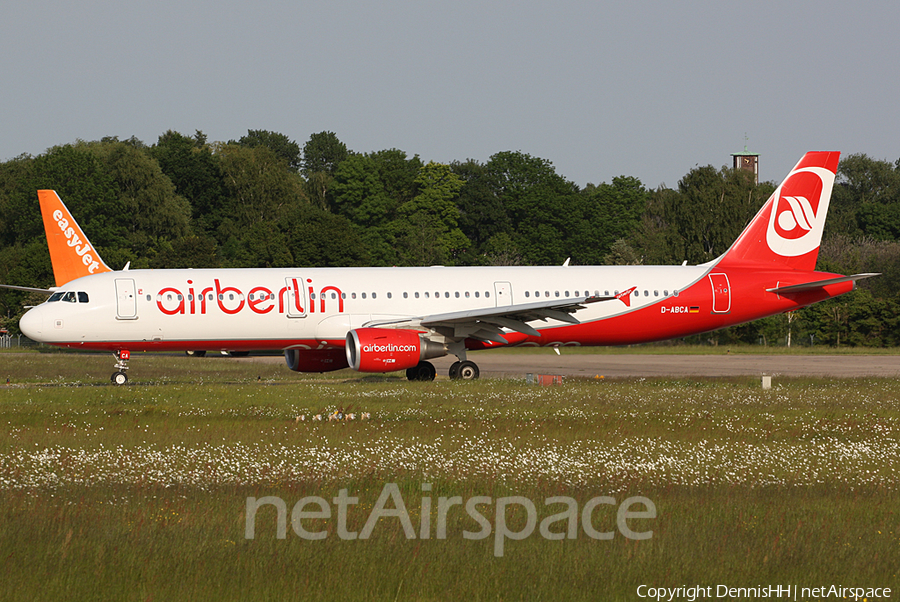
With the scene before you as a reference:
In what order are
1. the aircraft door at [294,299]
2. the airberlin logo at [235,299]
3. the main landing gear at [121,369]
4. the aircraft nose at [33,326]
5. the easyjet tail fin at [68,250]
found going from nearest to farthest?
the aircraft nose at [33,326] < the main landing gear at [121,369] < the airberlin logo at [235,299] < the aircraft door at [294,299] < the easyjet tail fin at [68,250]

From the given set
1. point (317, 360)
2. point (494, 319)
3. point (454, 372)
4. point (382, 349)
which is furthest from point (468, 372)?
point (317, 360)

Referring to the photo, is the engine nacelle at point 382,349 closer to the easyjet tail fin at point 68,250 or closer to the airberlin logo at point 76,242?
the easyjet tail fin at point 68,250

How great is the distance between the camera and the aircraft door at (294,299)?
90.8 feet

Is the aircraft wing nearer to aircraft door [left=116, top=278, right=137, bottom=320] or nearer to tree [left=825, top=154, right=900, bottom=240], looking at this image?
aircraft door [left=116, top=278, right=137, bottom=320]

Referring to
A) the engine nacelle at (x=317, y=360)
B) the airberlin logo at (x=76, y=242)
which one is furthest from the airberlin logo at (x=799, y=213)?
the airberlin logo at (x=76, y=242)

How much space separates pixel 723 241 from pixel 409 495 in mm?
66126

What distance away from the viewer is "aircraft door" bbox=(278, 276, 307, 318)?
1089 inches

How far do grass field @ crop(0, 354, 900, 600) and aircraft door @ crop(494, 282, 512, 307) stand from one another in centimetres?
888

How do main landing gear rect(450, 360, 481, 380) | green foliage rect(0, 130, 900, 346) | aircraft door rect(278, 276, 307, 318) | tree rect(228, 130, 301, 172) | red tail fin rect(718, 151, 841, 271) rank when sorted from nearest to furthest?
aircraft door rect(278, 276, 307, 318) < main landing gear rect(450, 360, 481, 380) < red tail fin rect(718, 151, 841, 271) < green foliage rect(0, 130, 900, 346) < tree rect(228, 130, 301, 172)

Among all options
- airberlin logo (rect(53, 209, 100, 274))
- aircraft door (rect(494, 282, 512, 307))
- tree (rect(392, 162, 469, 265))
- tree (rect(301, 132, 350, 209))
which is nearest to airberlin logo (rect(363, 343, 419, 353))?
aircraft door (rect(494, 282, 512, 307))

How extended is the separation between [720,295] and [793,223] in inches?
147

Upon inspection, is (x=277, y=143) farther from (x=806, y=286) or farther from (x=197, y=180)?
(x=806, y=286)

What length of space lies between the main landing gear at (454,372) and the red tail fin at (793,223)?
8.70m

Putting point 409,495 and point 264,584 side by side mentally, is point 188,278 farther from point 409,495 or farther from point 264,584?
point 264,584
